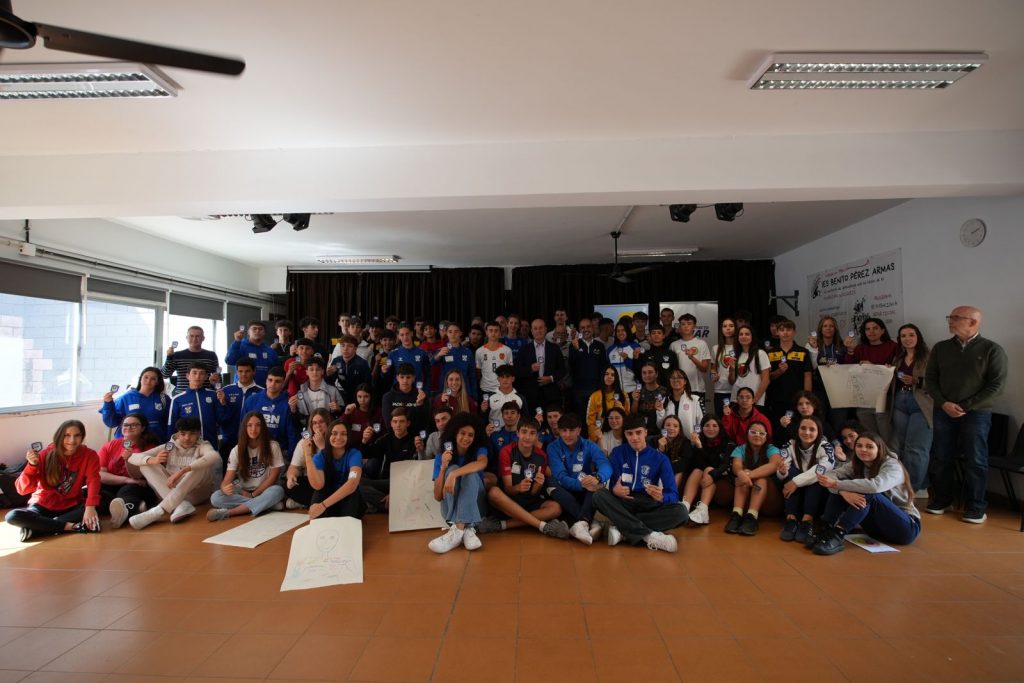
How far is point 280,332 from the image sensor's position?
598 cm

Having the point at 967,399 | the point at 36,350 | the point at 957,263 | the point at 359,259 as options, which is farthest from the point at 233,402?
the point at 957,263

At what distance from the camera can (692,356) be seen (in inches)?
195

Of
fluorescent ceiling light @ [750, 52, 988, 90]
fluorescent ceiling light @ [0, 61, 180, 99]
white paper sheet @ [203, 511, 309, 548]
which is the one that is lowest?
white paper sheet @ [203, 511, 309, 548]

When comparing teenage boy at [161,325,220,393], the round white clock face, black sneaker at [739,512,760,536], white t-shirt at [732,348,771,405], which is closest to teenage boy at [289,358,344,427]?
teenage boy at [161,325,220,393]

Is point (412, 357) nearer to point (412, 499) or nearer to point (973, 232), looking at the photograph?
point (412, 499)

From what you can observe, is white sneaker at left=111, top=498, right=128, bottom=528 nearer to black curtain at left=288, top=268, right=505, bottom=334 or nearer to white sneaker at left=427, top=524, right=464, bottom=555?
white sneaker at left=427, top=524, right=464, bottom=555

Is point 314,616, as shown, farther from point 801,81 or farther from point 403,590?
point 801,81

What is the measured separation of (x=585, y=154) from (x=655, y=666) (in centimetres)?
311

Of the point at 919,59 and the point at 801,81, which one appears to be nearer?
the point at 919,59

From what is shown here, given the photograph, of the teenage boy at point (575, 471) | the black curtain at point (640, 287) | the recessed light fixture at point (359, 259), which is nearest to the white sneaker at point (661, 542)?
the teenage boy at point (575, 471)

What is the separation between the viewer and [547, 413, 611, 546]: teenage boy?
11.9 ft

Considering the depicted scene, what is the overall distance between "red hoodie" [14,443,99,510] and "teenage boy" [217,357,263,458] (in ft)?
3.40

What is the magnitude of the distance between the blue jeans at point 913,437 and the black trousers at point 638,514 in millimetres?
2292

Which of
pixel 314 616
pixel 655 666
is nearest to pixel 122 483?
pixel 314 616
